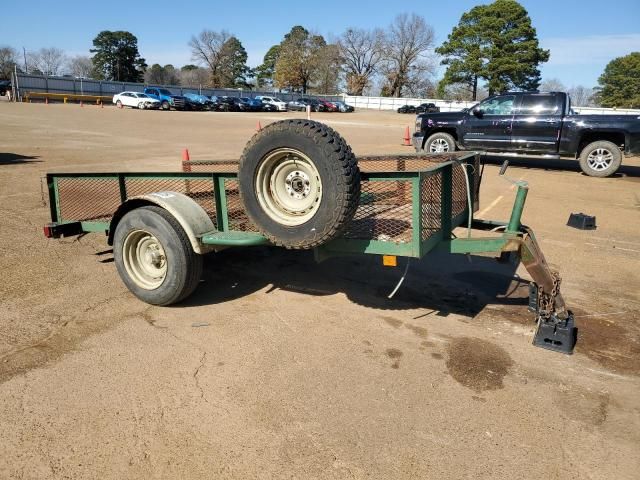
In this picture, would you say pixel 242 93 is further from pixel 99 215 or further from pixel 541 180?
pixel 99 215

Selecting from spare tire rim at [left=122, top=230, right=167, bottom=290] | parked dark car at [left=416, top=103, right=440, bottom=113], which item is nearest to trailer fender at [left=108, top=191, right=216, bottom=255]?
spare tire rim at [left=122, top=230, right=167, bottom=290]

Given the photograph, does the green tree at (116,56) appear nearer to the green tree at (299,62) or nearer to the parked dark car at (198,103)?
the green tree at (299,62)

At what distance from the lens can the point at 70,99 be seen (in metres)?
50.8

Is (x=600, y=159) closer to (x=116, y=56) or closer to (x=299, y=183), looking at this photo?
(x=299, y=183)

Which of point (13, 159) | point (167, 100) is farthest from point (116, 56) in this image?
point (13, 159)

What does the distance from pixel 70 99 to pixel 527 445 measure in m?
56.6

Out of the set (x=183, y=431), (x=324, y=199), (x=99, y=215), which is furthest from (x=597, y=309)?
(x=99, y=215)

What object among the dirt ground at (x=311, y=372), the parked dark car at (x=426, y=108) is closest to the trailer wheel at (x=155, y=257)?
the dirt ground at (x=311, y=372)

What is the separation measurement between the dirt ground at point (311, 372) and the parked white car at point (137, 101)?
135ft

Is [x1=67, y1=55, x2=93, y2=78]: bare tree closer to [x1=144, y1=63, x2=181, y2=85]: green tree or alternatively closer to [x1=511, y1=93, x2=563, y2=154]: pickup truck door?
[x1=144, y1=63, x2=181, y2=85]: green tree

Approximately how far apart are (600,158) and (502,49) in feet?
204

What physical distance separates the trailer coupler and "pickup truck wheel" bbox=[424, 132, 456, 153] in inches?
420

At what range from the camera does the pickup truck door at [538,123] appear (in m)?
12.7

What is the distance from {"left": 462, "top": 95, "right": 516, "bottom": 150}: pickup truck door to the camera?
13.3 metres
